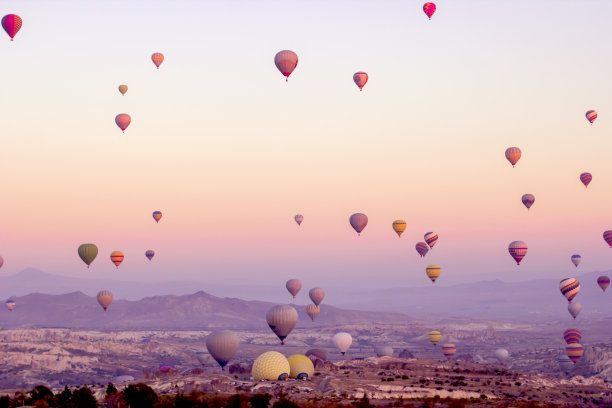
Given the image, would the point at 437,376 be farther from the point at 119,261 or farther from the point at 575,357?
the point at 119,261

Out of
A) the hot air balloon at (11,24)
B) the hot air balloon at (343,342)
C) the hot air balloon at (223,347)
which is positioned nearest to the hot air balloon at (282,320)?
the hot air balloon at (223,347)

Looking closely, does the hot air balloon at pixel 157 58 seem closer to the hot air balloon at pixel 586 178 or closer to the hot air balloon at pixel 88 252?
the hot air balloon at pixel 88 252

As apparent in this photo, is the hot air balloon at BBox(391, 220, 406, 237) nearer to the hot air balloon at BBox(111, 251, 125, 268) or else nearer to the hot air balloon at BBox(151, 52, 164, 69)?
the hot air balloon at BBox(151, 52, 164, 69)

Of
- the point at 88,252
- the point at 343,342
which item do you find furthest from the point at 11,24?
the point at 343,342

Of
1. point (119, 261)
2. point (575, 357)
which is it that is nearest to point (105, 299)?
point (119, 261)

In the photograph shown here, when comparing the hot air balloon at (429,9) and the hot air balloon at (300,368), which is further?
the hot air balloon at (429,9)

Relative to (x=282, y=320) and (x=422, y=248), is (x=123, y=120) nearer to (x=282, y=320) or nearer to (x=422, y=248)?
(x=282, y=320)
